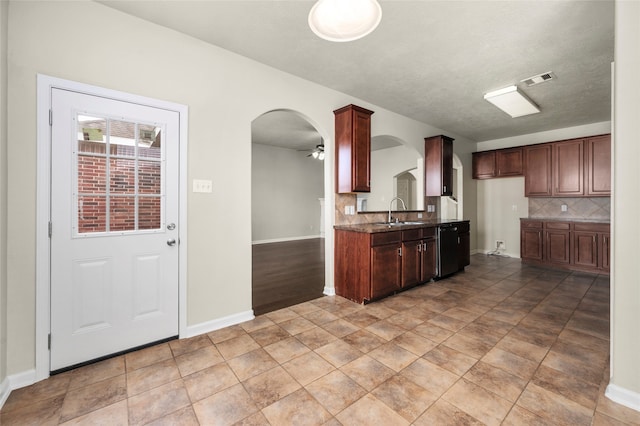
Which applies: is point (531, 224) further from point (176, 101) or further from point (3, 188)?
point (3, 188)

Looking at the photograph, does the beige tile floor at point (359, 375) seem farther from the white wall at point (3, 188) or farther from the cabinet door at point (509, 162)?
the cabinet door at point (509, 162)

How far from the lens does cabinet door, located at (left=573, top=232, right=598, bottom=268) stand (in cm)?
471

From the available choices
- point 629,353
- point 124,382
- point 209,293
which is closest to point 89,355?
point 124,382

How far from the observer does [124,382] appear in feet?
6.17

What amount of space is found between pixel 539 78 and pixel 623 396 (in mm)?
3312

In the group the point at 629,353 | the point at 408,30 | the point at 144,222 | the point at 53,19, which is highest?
the point at 408,30

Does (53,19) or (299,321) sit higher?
(53,19)

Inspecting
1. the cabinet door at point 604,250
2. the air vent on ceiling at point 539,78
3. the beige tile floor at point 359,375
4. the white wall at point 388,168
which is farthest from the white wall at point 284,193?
the cabinet door at point 604,250

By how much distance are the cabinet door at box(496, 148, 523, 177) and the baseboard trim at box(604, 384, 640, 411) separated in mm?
4992

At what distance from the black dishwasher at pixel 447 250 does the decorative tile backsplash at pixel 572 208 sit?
2.63 metres

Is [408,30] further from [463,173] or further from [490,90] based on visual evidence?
[463,173]

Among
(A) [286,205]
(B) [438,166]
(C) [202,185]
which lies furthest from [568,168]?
(A) [286,205]

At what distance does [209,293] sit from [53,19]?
2428 mm

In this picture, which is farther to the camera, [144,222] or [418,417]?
[144,222]
